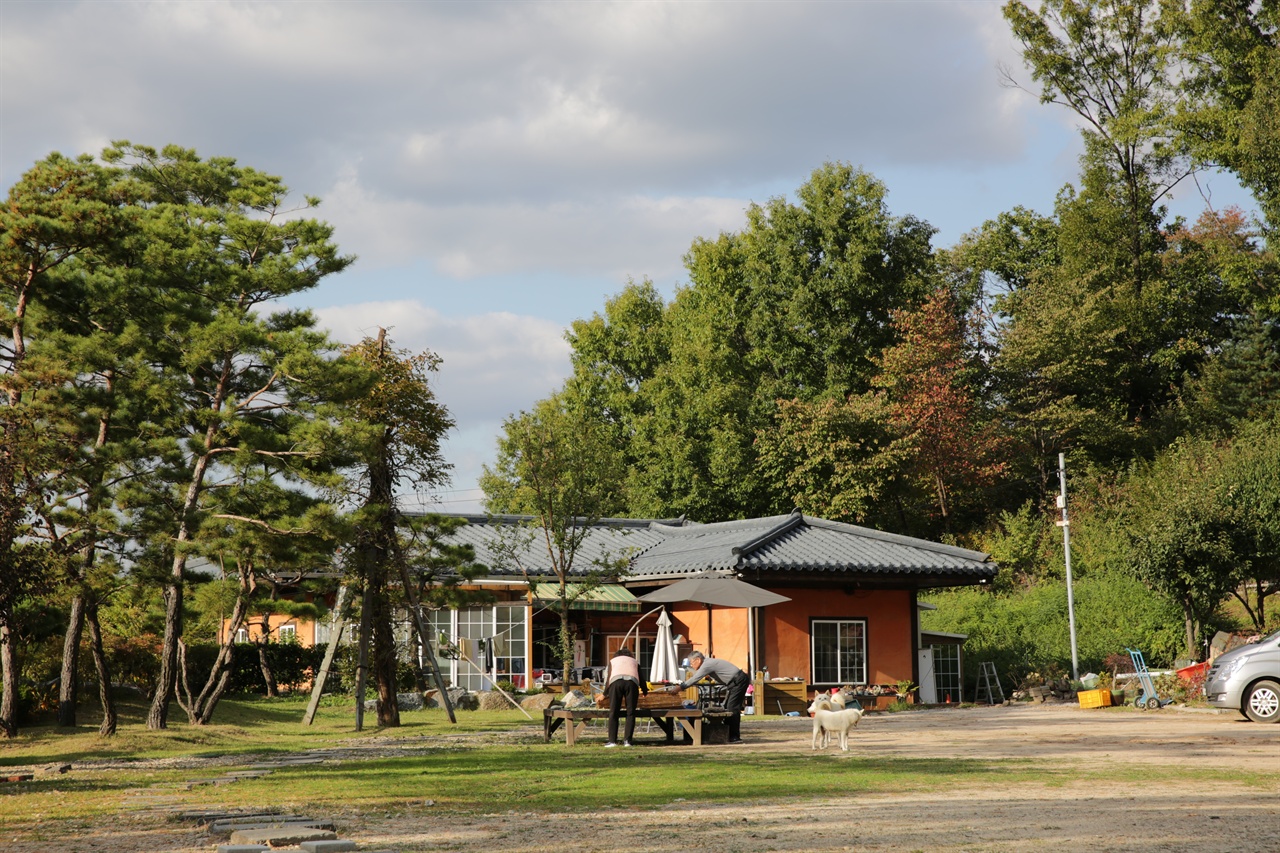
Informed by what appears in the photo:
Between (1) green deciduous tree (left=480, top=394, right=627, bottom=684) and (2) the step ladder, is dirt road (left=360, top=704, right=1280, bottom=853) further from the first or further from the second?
(2) the step ladder

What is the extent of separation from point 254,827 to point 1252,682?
50.7ft

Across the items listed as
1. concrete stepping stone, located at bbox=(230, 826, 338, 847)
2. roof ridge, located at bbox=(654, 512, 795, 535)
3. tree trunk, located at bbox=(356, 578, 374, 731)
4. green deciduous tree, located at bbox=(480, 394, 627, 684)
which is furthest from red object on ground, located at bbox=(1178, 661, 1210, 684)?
concrete stepping stone, located at bbox=(230, 826, 338, 847)

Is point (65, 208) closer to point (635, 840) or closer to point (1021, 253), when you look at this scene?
point (635, 840)

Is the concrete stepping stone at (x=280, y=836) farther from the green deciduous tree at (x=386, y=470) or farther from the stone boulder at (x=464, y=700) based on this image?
the stone boulder at (x=464, y=700)

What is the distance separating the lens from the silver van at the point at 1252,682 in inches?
706

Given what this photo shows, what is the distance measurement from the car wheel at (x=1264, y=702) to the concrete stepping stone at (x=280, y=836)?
15.2m

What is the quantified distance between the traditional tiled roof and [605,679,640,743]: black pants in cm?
829

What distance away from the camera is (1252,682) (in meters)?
18.0

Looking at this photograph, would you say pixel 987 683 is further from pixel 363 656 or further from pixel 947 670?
pixel 363 656

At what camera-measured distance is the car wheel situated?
17844 mm

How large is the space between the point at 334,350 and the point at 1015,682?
56.7 ft

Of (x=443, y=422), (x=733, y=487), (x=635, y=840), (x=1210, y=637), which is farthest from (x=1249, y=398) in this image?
(x=635, y=840)

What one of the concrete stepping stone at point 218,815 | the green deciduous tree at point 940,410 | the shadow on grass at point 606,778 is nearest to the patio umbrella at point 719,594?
the shadow on grass at point 606,778

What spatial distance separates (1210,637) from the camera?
26.2 metres
